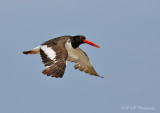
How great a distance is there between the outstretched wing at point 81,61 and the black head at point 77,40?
55cm

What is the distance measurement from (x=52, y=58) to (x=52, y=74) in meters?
1.39

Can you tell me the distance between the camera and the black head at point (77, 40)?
2214cm

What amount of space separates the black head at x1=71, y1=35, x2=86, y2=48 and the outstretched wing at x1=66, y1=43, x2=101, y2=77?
55 cm

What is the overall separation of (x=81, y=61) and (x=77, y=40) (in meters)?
1.54

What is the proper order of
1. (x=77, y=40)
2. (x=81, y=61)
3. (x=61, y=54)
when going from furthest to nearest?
(x=81, y=61)
(x=77, y=40)
(x=61, y=54)

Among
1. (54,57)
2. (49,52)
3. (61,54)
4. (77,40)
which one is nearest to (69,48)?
(77,40)

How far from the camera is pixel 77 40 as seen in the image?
22.3 meters

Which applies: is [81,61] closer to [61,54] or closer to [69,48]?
[69,48]

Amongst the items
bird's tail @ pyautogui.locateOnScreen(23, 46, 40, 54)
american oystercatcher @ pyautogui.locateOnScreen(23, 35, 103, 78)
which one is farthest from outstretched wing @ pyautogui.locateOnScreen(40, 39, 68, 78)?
bird's tail @ pyautogui.locateOnScreen(23, 46, 40, 54)

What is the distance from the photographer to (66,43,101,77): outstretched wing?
75.3 ft

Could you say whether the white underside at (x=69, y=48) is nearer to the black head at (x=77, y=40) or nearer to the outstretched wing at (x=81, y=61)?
the outstretched wing at (x=81, y=61)

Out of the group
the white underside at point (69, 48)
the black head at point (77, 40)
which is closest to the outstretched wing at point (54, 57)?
the white underside at point (69, 48)

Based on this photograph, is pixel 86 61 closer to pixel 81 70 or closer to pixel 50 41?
pixel 81 70

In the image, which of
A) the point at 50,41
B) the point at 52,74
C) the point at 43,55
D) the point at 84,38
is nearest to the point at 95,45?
the point at 84,38
